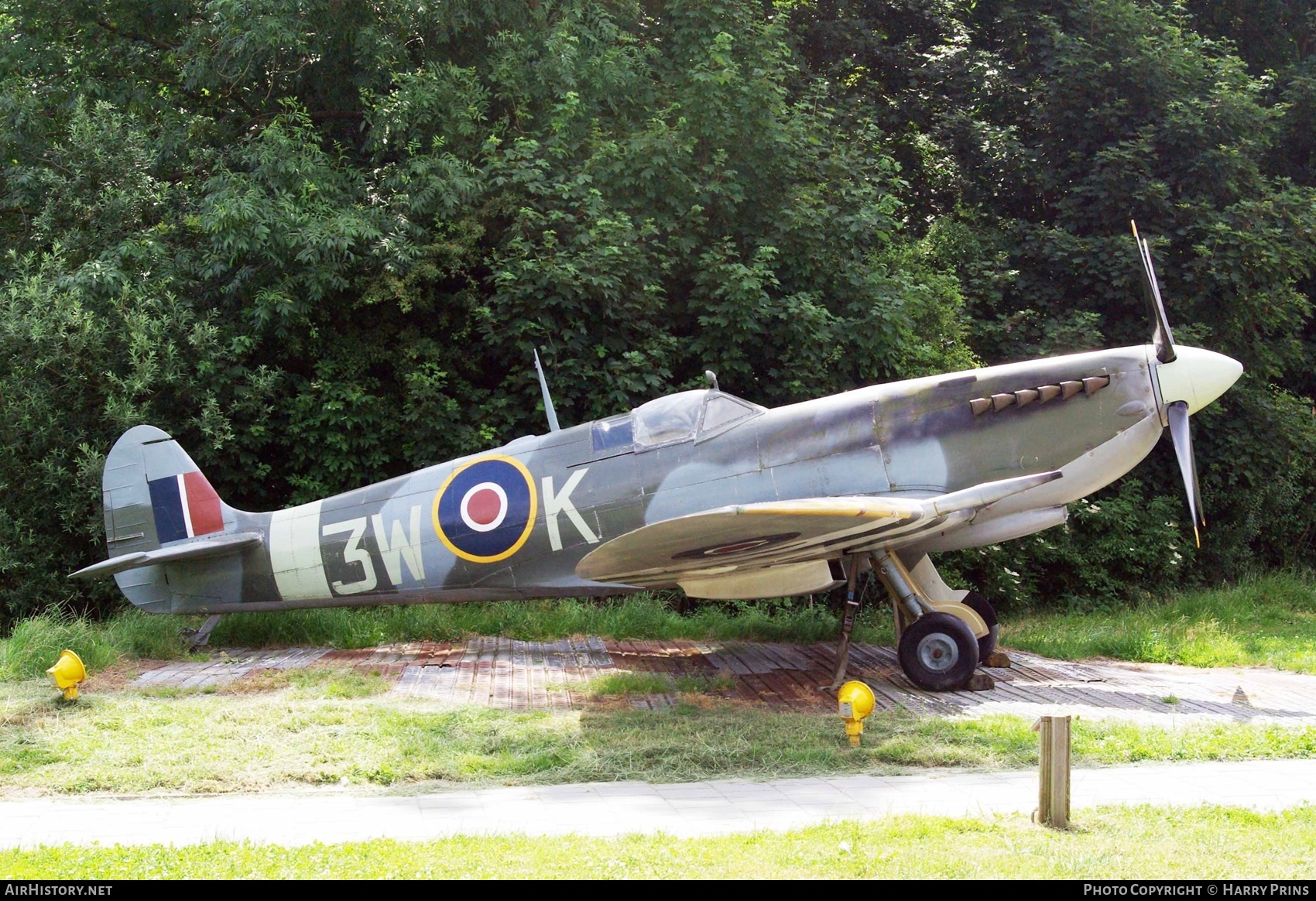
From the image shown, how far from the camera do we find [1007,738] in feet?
18.9

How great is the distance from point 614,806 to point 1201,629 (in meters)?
6.99

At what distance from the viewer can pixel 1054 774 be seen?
14.2 ft

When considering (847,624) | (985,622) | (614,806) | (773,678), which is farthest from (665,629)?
(614,806)

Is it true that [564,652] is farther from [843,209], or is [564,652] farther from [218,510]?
[843,209]

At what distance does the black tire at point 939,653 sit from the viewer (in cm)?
707

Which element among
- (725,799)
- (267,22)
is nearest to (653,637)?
(725,799)

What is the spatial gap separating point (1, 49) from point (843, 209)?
9.52 m

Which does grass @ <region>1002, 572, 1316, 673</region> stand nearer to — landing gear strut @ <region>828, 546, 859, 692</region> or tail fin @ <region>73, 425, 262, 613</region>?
landing gear strut @ <region>828, 546, 859, 692</region>

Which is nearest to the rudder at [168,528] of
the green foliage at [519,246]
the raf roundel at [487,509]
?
the green foliage at [519,246]

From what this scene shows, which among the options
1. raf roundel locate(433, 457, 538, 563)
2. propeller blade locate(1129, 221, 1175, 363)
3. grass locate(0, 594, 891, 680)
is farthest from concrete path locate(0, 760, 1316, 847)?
grass locate(0, 594, 891, 680)

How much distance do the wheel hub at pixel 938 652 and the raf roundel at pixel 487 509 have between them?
2.88 metres

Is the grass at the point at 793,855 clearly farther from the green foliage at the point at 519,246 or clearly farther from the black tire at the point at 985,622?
the green foliage at the point at 519,246

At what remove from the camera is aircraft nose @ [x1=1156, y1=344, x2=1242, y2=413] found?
7.17m

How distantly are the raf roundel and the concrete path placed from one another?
308 centimetres
